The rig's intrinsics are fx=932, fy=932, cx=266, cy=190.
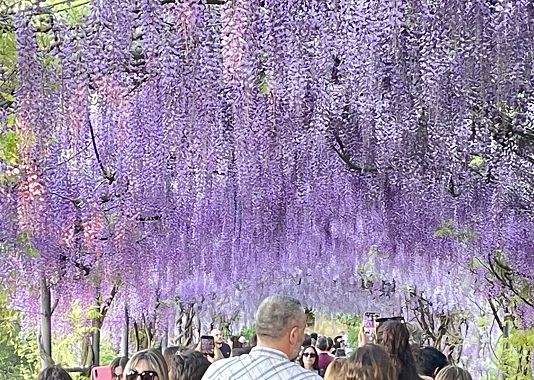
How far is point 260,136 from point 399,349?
4.52ft

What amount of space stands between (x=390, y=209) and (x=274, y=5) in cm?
294

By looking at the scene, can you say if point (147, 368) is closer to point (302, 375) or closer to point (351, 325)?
point (302, 375)

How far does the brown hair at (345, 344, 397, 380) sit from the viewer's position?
3.02m

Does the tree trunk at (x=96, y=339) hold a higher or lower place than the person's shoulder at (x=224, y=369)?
lower

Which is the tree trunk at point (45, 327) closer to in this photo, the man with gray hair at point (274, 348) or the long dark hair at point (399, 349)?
the long dark hair at point (399, 349)

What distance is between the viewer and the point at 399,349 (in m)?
3.74

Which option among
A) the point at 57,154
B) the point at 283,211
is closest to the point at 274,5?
the point at 57,154

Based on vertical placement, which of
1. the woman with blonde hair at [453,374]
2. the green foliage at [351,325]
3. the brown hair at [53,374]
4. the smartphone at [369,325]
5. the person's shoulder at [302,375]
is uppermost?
the person's shoulder at [302,375]

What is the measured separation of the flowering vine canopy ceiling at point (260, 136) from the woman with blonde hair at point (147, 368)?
1165mm

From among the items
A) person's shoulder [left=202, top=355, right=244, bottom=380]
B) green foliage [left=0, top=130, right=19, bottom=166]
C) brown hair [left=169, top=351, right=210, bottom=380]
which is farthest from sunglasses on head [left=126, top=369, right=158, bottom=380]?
green foliage [left=0, top=130, right=19, bottom=166]

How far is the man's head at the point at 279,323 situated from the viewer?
2.78 meters

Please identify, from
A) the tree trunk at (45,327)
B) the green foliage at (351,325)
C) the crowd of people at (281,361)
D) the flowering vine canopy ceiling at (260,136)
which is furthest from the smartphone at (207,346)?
the green foliage at (351,325)

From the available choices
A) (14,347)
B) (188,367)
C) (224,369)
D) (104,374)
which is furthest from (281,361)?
(14,347)

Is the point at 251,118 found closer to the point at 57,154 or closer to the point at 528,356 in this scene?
the point at 57,154
